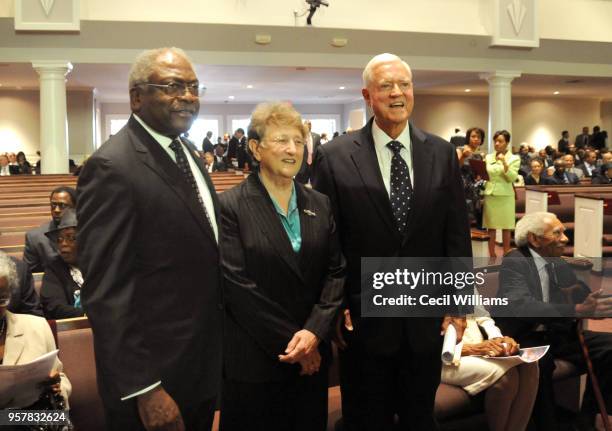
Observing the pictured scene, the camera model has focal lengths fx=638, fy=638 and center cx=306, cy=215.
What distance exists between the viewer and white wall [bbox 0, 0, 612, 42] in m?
10.6

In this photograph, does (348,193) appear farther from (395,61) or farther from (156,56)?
(156,56)

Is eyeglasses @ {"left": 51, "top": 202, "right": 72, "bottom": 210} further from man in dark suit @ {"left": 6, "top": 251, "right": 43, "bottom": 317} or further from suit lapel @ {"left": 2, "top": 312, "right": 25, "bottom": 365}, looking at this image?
suit lapel @ {"left": 2, "top": 312, "right": 25, "bottom": 365}

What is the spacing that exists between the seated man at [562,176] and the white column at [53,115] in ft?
27.1

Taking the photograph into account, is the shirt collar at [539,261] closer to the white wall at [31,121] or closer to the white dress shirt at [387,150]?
the white dress shirt at [387,150]

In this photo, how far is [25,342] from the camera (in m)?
2.10

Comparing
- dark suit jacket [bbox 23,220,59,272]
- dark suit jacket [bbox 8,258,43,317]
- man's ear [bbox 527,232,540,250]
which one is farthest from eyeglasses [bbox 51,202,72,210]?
man's ear [bbox 527,232,540,250]

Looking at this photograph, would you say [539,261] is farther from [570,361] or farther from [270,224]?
[270,224]

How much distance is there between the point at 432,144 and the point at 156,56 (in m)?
1.00

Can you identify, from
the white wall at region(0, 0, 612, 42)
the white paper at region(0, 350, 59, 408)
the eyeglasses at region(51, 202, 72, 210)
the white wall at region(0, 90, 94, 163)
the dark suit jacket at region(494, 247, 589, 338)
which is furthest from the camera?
the white wall at region(0, 90, 94, 163)

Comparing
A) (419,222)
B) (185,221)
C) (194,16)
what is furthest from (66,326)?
(194,16)

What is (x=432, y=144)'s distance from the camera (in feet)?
7.12

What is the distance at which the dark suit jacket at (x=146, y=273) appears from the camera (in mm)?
1456

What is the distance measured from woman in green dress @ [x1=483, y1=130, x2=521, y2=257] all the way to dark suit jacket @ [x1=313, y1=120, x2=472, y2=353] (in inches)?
183

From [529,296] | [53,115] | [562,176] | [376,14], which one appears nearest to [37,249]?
[529,296]
